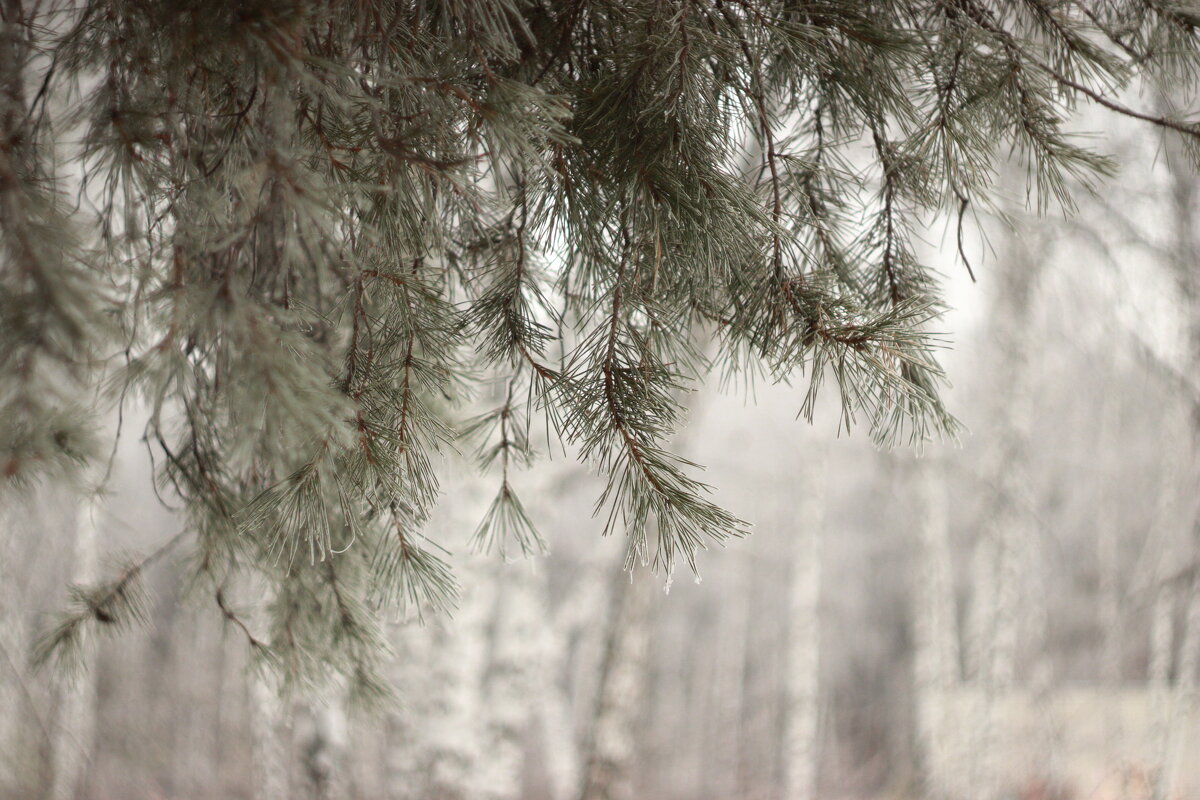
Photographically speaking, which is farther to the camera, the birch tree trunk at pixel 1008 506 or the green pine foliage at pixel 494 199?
the birch tree trunk at pixel 1008 506

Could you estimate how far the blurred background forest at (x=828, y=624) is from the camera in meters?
3.94

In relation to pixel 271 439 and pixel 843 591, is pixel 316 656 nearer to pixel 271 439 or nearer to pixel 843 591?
pixel 271 439

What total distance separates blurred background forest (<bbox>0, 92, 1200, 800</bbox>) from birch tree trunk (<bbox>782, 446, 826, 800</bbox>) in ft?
0.08

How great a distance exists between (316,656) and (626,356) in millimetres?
897

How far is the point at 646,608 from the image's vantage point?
4023mm

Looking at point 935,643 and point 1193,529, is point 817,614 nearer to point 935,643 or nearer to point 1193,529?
point 935,643

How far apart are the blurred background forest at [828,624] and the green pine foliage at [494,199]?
0.51 ft

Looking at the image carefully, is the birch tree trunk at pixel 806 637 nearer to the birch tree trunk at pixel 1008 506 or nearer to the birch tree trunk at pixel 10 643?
the birch tree trunk at pixel 1008 506

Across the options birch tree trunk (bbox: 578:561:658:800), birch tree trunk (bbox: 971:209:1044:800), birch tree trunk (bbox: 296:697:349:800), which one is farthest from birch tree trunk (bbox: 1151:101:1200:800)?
birch tree trunk (bbox: 296:697:349:800)

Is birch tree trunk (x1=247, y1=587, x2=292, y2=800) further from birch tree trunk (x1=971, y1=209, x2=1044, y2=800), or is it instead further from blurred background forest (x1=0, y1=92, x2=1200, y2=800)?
birch tree trunk (x1=971, y1=209, x2=1044, y2=800)

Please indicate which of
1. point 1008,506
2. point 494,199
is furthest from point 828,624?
point 494,199

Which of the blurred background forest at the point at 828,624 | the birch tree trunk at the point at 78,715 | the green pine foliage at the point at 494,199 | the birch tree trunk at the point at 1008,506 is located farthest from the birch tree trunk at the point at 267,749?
the birch tree trunk at the point at 1008,506

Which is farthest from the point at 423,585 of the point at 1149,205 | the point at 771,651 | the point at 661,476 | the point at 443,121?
the point at 771,651

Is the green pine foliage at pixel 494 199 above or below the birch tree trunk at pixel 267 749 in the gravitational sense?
above
